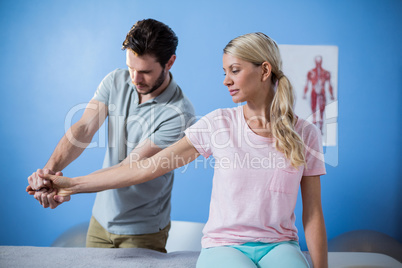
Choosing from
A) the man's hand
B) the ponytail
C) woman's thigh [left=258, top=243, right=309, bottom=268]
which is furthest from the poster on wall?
the man's hand

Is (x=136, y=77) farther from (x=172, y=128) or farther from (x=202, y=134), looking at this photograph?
(x=202, y=134)

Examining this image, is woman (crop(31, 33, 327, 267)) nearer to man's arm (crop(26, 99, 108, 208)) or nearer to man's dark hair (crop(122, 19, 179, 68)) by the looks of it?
man's arm (crop(26, 99, 108, 208))

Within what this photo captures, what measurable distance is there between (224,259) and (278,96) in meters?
0.61

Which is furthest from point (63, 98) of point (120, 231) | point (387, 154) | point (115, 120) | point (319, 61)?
point (387, 154)

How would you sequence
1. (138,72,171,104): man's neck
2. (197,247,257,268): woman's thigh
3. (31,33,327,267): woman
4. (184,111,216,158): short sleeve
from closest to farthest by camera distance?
(197,247,257,268): woman's thigh, (31,33,327,267): woman, (184,111,216,158): short sleeve, (138,72,171,104): man's neck

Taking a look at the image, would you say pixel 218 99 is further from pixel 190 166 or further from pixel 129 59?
pixel 129 59

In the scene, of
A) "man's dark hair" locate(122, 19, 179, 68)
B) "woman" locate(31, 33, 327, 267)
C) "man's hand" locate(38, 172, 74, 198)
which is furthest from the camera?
"man's dark hair" locate(122, 19, 179, 68)

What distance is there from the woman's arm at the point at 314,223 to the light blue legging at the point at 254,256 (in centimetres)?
7

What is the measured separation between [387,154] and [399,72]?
2.01ft

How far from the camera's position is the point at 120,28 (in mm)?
2973

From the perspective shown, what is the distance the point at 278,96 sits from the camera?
1.50 meters

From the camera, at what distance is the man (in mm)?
1864

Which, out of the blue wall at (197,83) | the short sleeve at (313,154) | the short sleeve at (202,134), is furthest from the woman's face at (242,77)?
the blue wall at (197,83)

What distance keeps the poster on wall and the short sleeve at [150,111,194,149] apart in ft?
4.48
